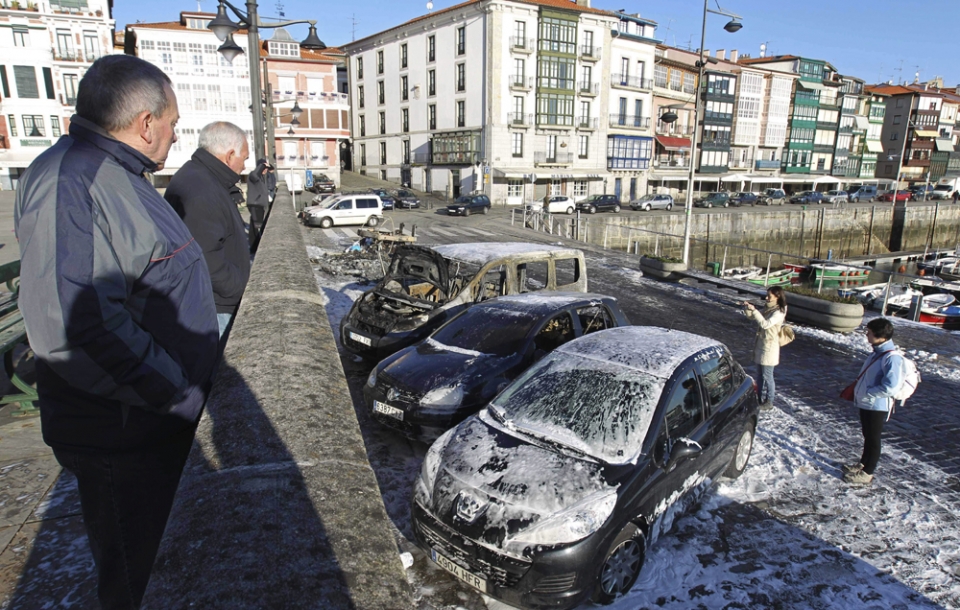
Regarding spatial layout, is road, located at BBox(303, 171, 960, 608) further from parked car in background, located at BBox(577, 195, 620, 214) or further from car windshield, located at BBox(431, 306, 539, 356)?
parked car in background, located at BBox(577, 195, 620, 214)

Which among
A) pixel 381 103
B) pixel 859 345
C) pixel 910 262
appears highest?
pixel 381 103

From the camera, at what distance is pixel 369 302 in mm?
9188

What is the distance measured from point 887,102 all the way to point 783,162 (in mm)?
25470

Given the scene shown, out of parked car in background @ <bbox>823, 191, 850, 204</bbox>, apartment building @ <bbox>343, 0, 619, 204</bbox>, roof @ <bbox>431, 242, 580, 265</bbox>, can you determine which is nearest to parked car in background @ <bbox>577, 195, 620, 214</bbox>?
apartment building @ <bbox>343, 0, 619, 204</bbox>

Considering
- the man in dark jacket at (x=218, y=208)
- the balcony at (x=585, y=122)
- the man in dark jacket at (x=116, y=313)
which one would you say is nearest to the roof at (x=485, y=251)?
the man in dark jacket at (x=218, y=208)

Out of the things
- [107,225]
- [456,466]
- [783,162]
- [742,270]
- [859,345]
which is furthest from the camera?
[783,162]

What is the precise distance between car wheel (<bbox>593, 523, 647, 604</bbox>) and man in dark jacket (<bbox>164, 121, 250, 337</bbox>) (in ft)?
10.1

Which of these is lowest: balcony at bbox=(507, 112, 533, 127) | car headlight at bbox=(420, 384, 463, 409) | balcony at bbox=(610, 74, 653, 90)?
car headlight at bbox=(420, 384, 463, 409)

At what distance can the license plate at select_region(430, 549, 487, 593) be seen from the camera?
378cm

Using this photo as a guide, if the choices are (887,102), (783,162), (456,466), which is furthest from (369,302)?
(887,102)

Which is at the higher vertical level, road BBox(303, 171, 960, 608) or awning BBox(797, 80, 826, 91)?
awning BBox(797, 80, 826, 91)

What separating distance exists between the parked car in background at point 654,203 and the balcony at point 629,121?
12438 mm

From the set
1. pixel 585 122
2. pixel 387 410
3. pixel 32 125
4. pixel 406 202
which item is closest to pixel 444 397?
pixel 387 410

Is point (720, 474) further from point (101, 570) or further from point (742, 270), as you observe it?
point (742, 270)
